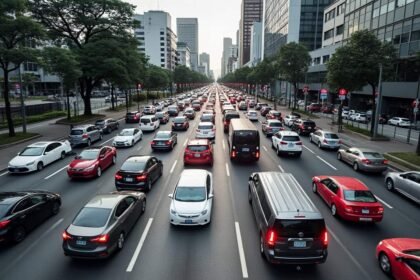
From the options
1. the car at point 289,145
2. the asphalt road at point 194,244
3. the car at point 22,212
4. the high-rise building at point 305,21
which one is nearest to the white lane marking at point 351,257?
the asphalt road at point 194,244

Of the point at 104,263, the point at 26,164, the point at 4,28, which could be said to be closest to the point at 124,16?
the point at 4,28

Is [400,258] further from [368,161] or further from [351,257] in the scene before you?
[368,161]

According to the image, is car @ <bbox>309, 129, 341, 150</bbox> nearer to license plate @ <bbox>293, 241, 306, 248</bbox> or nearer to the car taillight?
license plate @ <bbox>293, 241, 306, 248</bbox>

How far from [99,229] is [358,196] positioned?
9.89 metres

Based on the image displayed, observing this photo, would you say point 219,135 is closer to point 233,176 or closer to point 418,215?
point 233,176

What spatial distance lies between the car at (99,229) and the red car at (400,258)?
26.7ft

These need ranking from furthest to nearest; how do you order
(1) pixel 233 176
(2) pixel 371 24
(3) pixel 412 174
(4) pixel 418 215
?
(2) pixel 371 24
(1) pixel 233 176
(3) pixel 412 174
(4) pixel 418 215

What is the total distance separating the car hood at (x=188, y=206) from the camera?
38.0 feet

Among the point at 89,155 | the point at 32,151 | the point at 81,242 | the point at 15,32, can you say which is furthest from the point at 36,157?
the point at 15,32

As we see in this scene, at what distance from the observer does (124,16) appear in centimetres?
4659

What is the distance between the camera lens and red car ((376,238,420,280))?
26.7 feet

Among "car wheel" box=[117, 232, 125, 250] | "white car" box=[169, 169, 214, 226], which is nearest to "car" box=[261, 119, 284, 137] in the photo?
"white car" box=[169, 169, 214, 226]

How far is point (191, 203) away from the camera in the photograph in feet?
39.1

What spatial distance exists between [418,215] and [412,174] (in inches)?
104
